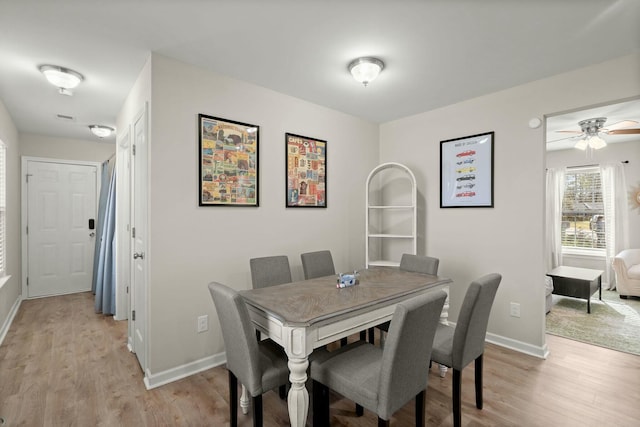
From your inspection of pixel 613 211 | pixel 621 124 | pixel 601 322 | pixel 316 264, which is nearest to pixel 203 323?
pixel 316 264

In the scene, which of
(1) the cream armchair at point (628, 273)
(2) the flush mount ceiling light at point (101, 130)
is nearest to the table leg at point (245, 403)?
(2) the flush mount ceiling light at point (101, 130)

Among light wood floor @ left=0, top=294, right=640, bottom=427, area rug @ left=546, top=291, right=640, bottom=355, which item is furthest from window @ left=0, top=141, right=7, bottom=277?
area rug @ left=546, top=291, right=640, bottom=355

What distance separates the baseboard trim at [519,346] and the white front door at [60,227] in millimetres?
5924

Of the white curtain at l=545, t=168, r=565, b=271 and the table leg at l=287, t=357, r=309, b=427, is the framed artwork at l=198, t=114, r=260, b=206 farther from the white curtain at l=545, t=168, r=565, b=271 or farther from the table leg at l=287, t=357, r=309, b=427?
the white curtain at l=545, t=168, r=565, b=271

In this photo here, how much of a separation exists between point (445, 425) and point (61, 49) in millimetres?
3675

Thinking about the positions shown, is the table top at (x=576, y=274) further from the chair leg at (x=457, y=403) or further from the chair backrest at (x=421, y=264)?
the chair leg at (x=457, y=403)

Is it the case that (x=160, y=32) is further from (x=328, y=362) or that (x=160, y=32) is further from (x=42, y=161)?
(x=42, y=161)

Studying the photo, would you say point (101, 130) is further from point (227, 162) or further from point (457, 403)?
point (457, 403)

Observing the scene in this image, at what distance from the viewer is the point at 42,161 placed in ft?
15.3

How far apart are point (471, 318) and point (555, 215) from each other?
5.44 meters

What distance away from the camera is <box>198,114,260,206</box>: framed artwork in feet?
8.41

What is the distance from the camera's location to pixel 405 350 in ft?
4.62

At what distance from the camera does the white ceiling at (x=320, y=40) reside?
1802 mm

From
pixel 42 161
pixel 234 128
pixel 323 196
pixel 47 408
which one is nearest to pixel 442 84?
pixel 323 196
